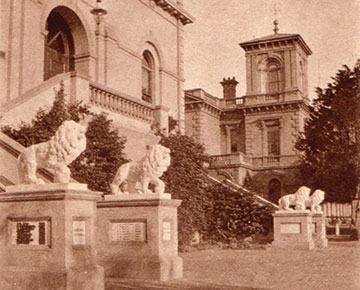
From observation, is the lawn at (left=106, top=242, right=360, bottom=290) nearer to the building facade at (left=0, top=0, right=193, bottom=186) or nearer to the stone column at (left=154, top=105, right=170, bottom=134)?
the building facade at (left=0, top=0, right=193, bottom=186)

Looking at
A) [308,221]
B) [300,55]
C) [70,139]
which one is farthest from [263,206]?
[300,55]

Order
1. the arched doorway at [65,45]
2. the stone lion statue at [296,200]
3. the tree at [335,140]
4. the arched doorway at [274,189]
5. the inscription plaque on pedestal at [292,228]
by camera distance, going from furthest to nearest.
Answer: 1. the arched doorway at [274,189]
2. the tree at [335,140]
3. the arched doorway at [65,45]
4. the stone lion statue at [296,200]
5. the inscription plaque on pedestal at [292,228]

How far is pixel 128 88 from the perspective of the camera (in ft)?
80.1

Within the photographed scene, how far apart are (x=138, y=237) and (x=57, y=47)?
1364 centimetres

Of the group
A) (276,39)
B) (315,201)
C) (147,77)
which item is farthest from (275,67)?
(315,201)

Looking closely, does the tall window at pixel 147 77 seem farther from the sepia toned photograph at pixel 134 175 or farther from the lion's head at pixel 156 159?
the lion's head at pixel 156 159

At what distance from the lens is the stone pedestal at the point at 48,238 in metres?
7.70

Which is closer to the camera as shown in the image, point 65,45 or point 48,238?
point 48,238

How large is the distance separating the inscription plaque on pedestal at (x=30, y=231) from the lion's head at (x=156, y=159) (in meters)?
2.81

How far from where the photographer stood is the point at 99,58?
22484mm

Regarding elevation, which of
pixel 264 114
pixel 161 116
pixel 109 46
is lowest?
pixel 161 116

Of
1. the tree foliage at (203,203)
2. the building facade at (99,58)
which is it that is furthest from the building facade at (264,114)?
the tree foliage at (203,203)

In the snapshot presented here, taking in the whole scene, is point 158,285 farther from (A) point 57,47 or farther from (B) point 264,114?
(B) point 264,114

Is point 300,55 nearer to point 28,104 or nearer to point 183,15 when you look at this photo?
point 183,15
